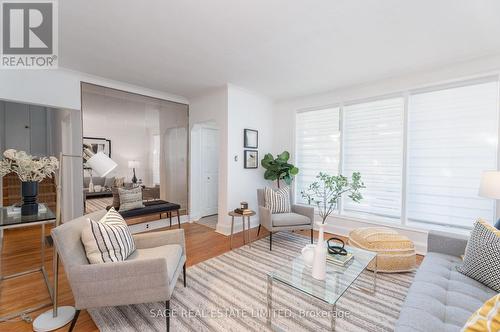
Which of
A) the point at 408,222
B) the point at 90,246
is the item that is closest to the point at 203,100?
the point at 90,246

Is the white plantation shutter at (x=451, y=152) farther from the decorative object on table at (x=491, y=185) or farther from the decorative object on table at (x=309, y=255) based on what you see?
the decorative object on table at (x=309, y=255)

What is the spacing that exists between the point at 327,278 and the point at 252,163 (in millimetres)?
2822

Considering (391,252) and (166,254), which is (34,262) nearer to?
(166,254)

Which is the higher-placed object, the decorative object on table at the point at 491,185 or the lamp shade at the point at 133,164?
the lamp shade at the point at 133,164

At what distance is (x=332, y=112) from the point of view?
4164mm

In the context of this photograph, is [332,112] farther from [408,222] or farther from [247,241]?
[247,241]

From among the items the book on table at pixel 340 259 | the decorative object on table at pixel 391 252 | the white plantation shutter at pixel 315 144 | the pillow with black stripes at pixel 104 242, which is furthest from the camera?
the white plantation shutter at pixel 315 144

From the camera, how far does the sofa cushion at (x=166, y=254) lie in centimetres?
188

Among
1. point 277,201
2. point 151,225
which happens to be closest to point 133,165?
point 151,225

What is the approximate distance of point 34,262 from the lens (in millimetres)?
2850

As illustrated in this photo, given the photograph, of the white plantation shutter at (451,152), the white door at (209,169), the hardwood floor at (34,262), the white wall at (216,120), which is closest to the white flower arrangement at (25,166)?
the hardwood floor at (34,262)

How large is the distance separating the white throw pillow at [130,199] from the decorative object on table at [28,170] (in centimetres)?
131

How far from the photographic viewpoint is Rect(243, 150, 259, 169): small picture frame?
4.27 m

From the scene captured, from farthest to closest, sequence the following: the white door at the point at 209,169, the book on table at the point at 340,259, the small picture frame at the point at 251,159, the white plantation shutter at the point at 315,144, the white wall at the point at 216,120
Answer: the white door at the point at 209,169
the small picture frame at the point at 251,159
the white plantation shutter at the point at 315,144
the white wall at the point at 216,120
the book on table at the point at 340,259
